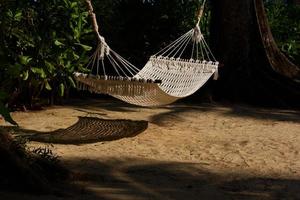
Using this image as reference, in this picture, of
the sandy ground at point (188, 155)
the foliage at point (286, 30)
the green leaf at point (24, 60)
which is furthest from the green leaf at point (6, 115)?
the foliage at point (286, 30)

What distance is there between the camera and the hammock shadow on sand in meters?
5.23

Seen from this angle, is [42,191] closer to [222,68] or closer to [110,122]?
[110,122]

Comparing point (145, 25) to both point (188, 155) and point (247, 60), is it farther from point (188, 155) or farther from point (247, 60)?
point (188, 155)

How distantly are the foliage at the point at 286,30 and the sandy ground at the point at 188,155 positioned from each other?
2564mm

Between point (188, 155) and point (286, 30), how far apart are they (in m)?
5.87

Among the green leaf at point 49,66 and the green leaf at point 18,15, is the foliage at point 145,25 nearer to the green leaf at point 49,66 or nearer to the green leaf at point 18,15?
the green leaf at point 49,66

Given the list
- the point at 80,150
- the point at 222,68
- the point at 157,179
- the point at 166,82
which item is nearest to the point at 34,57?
the point at 80,150

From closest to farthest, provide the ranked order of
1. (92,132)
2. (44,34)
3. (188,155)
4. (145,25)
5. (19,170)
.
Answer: (19,170) → (44,34) → (188,155) → (92,132) → (145,25)

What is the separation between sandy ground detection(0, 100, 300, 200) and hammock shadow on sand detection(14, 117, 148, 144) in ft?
0.32

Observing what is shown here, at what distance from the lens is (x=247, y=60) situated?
8602mm

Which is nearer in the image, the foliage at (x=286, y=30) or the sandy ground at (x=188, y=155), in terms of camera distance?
the sandy ground at (x=188, y=155)

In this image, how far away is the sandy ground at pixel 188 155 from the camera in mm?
3816

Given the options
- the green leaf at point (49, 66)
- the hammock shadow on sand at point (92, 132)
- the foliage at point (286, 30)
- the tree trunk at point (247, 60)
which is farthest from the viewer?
the foliage at point (286, 30)

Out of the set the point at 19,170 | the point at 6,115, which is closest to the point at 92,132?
the point at 19,170
